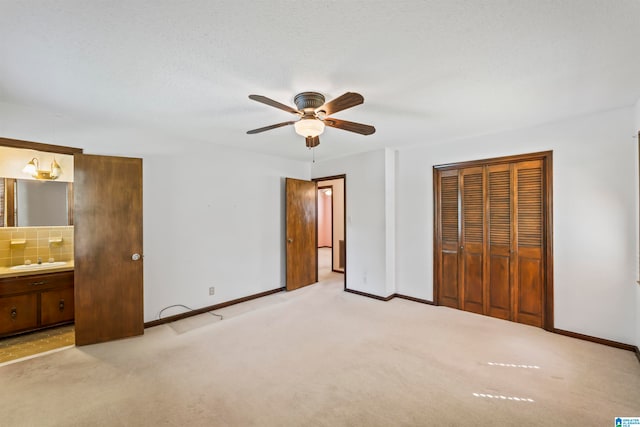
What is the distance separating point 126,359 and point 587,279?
471 cm

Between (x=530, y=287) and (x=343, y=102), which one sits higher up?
(x=343, y=102)

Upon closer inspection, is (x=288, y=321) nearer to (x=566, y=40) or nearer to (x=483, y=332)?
(x=483, y=332)

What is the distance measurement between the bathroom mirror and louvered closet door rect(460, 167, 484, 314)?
551 centimetres

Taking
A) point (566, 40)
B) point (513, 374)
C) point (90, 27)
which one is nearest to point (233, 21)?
point (90, 27)

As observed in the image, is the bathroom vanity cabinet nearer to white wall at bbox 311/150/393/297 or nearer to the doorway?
white wall at bbox 311/150/393/297

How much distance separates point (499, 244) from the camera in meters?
3.51

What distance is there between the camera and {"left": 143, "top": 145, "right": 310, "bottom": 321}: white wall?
3.41 m

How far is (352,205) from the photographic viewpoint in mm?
4797

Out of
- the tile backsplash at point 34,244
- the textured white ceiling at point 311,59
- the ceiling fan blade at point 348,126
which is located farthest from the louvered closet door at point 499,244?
the tile backsplash at point 34,244

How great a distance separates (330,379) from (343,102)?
86.6 inches

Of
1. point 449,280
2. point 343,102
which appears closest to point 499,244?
point 449,280

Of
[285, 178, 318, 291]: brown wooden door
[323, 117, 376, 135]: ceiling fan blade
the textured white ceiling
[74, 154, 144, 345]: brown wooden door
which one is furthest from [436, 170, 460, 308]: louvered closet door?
[74, 154, 144, 345]: brown wooden door

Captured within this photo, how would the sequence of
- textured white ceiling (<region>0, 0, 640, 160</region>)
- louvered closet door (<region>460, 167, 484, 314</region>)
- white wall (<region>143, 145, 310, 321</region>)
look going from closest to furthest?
textured white ceiling (<region>0, 0, 640, 160</region>) → white wall (<region>143, 145, 310, 321</region>) → louvered closet door (<region>460, 167, 484, 314</region>)

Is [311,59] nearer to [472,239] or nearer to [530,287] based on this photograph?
[472,239]
